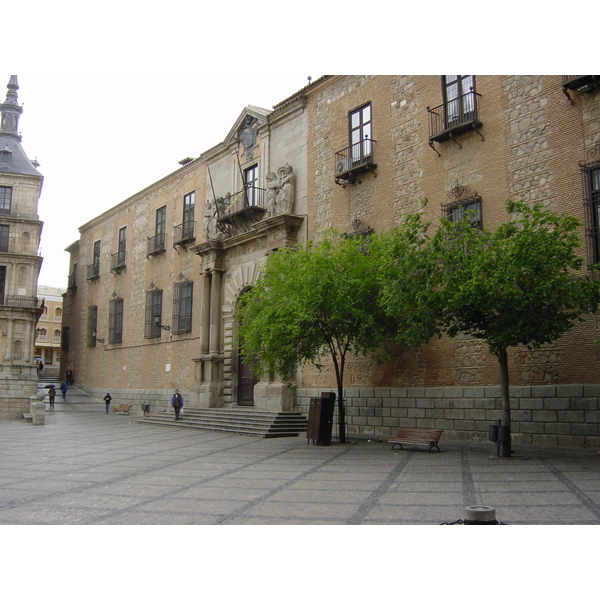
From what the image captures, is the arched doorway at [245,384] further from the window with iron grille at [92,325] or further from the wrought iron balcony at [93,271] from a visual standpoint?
the wrought iron balcony at [93,271]

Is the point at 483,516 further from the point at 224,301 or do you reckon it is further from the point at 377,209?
the point at 224,301

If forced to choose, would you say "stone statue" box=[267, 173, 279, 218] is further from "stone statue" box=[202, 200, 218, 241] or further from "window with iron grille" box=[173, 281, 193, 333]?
"window with iron grille" box=[173, 281, 193, 333]

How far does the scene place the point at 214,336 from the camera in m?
23.8

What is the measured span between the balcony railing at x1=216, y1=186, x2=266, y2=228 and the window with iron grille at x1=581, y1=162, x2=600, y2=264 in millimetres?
11754

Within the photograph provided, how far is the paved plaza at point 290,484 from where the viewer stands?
7.47 m

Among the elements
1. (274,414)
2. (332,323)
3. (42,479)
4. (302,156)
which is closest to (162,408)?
(274,414)

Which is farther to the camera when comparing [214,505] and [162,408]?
[162,408]

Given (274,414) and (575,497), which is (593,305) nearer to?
(575,497)

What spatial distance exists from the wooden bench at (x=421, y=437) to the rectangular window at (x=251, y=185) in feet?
39.3

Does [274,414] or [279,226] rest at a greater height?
[279,226]

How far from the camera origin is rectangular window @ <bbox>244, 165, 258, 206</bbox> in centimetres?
2297

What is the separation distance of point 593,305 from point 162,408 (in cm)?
2030

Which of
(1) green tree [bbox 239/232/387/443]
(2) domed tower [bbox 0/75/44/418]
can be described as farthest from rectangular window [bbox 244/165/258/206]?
(2) domed tower [bbox 0/75/44/418]

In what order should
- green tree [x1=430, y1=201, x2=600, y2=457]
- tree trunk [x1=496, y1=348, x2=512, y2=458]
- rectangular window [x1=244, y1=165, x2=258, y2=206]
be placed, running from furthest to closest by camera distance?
rectangular window [x1=244, y1=165, x2=258, y2=206] → tree trunk [x1=496, y1=348, x2=512, y2=458] → green tree [x1=430, y1=201, x2=600, y2=457]
